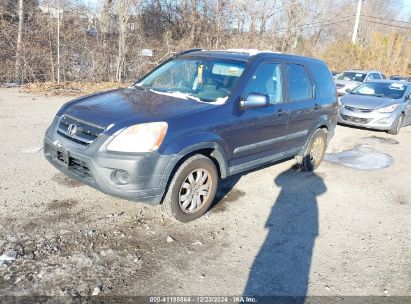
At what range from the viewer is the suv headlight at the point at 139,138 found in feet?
11.8

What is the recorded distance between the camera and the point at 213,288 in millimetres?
3096

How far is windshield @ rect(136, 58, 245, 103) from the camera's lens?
4.48 metres

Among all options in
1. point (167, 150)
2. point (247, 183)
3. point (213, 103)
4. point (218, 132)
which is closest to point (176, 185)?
point (167, 150)

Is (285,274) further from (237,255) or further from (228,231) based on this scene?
(228,231)

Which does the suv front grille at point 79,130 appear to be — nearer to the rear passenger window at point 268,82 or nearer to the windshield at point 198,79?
the windshield at point 198,79

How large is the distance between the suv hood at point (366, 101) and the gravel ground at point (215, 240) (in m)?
5.11

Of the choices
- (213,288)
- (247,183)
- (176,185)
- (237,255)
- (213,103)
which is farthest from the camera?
(247,183)

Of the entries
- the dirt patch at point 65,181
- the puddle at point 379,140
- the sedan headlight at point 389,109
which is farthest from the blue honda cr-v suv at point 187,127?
the sedan headlight at point 389,109

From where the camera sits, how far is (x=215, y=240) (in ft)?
12.7

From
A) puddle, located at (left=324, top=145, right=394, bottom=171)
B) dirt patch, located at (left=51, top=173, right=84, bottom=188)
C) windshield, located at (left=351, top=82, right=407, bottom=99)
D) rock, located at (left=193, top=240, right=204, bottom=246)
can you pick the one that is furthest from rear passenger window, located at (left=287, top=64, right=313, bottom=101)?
windshield, located at (left=351, top=82, right=407, bottom=99)

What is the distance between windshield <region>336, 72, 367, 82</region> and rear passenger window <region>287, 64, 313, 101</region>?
41.1 feet

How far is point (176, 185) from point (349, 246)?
1.97m

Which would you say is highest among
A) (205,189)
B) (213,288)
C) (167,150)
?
(167,150)

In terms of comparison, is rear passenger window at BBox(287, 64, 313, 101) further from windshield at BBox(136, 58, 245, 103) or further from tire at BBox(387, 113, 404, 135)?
tire at BBox(387, 113, 404, 135)
